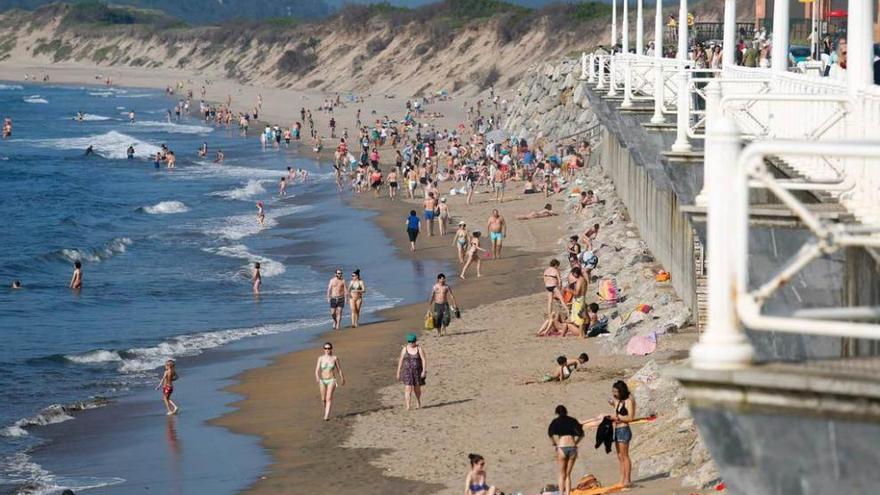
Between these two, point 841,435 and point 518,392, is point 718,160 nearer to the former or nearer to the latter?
point 841,435

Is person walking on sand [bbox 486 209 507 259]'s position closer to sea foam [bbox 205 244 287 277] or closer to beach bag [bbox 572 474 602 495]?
sea foam [bbox 205 244 287 277]

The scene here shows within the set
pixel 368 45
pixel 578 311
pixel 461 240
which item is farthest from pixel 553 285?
pixel 368 45

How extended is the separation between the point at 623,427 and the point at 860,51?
231 inches

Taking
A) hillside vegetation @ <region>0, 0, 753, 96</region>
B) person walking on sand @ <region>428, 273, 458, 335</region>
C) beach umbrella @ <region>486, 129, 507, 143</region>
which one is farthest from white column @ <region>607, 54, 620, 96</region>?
hillside vegetation @ <region>0, 0, 753, 96</region>

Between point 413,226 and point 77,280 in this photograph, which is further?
point 413,226

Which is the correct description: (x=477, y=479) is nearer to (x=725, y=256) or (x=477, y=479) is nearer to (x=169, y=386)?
(x=169, y=386)

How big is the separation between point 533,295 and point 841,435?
2332 centimetres

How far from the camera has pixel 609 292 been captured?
82.3ft

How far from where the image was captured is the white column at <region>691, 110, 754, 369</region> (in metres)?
5.48

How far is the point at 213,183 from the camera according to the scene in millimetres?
57219

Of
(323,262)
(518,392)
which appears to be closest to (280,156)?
(323,262)

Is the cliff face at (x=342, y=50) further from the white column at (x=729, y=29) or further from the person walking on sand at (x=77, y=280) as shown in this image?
the white column at (x=729, y=29)

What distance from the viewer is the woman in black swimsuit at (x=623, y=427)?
14.0m

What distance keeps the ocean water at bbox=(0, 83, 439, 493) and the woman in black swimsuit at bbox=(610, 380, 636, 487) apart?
491cm
